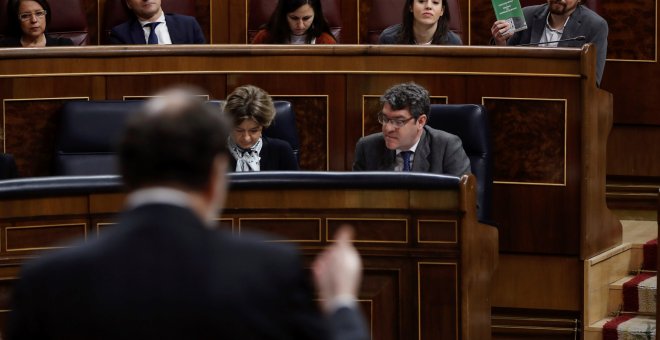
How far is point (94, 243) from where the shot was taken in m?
1.18

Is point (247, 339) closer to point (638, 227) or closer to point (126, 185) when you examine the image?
point (126, 185)

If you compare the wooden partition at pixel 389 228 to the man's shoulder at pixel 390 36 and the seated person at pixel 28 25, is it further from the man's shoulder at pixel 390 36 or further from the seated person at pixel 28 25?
the seated person at pixel 28 25

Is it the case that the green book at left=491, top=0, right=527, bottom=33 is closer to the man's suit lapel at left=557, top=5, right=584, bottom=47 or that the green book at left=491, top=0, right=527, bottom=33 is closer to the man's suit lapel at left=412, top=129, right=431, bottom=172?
the man's suit lapel at left=557, top=5, right=584, bottom=47

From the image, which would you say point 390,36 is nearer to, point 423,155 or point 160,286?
point 423,155

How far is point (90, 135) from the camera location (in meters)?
3.72

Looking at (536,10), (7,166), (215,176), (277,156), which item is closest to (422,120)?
(277,156)

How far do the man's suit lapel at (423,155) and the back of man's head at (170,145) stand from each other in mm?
2310

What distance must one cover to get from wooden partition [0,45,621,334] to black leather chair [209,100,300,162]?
0.86 ft

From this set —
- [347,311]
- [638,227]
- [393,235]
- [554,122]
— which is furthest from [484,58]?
[347,311]

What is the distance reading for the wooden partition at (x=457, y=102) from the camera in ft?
12.6

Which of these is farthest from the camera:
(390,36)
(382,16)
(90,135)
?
(382,16)

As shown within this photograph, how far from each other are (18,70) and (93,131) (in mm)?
408

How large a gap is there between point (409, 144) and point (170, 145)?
2.35 metres

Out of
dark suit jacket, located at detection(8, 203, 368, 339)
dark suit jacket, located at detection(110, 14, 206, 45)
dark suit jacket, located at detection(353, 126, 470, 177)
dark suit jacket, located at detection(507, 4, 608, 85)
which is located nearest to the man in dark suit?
dark suit jacket, located at detection(8, 203, 368, 339)
